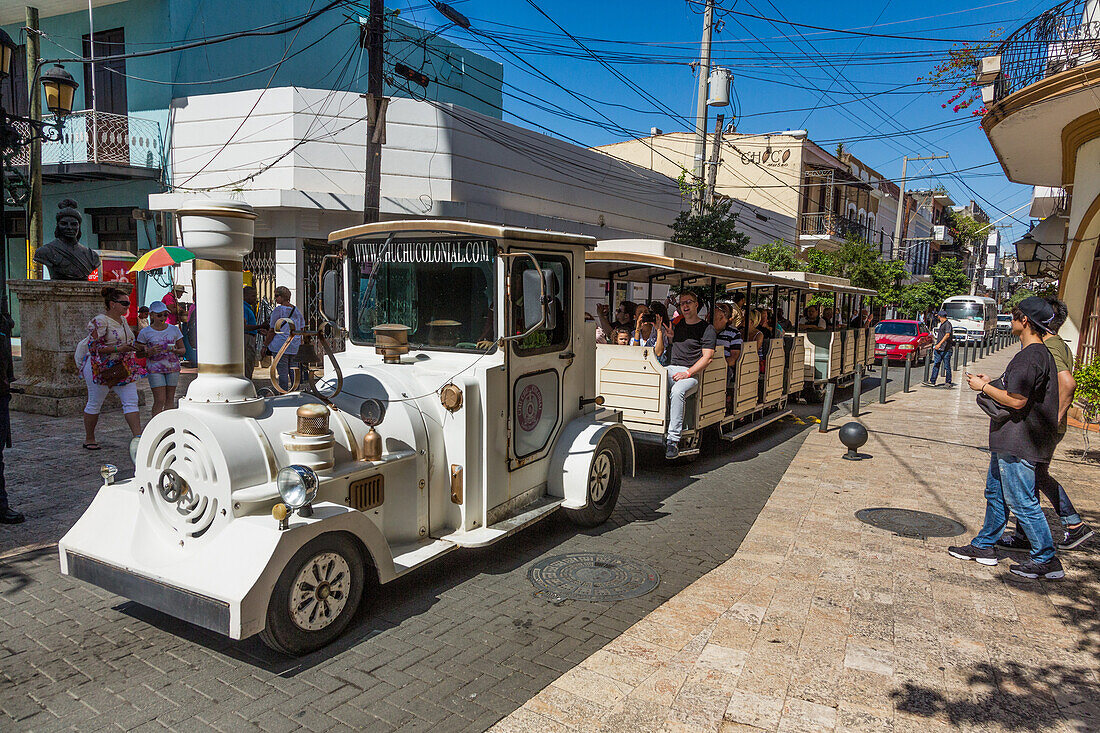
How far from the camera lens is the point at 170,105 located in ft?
52.9

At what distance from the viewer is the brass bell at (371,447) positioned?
4383 millimetres

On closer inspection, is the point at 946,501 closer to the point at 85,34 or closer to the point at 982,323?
the point at 85,34

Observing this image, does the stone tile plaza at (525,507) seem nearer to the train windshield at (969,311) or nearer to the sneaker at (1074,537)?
the sneaker at (1074,537)

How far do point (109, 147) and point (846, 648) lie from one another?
1854 centimetres

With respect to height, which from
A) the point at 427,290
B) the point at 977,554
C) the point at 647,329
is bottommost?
the point at 977,554

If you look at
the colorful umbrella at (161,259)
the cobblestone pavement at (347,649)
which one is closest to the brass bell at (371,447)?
the cobblestone pavement at (347,649)

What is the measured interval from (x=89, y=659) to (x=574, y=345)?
13.2 feet

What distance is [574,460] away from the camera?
19.3ft

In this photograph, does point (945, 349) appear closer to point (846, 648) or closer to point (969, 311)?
point (846, 648)

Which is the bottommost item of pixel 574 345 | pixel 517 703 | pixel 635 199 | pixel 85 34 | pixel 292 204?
pixel 517 703

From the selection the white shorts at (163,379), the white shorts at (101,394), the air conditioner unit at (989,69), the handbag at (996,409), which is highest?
the air conditioner unit at (989,69)

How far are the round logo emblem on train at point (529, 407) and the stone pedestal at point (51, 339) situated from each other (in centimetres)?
795

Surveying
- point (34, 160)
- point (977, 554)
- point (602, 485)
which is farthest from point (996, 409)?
point (34, 160)

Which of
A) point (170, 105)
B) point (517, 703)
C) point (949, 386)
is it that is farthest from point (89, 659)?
point (949, 386)
